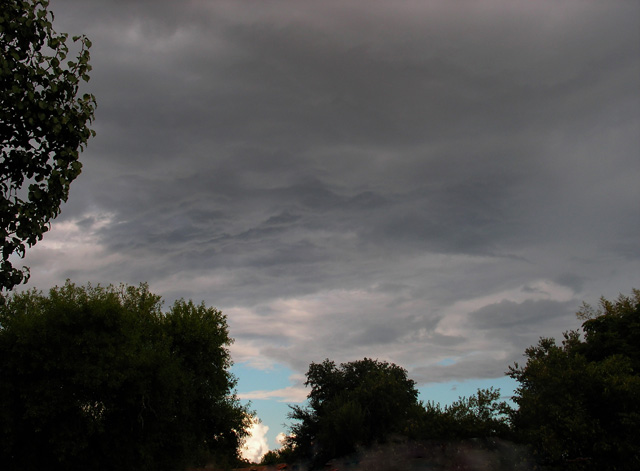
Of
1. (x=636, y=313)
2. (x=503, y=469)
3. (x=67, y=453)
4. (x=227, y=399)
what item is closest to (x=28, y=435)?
(x=67, y=453)

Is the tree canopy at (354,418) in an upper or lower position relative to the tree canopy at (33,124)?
lower

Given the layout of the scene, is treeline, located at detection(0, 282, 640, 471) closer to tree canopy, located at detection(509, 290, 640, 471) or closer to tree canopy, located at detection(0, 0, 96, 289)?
tree canopy, located at detection(509, 290, 640, 471)

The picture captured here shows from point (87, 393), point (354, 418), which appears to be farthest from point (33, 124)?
point (354, 418)

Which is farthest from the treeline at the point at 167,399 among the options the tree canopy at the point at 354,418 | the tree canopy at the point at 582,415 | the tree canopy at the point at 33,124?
the tree canopy at the point at 33,124

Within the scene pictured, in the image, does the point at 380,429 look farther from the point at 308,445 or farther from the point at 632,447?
the point at 632,447

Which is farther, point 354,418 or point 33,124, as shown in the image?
point 354,418

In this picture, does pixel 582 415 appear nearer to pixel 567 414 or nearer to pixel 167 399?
pixel 567 414

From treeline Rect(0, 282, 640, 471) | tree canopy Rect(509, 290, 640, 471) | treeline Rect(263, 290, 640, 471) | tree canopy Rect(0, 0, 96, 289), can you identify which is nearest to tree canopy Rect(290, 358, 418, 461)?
treeline Rect(263, 290, 640, 471)

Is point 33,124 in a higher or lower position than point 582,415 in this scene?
higher

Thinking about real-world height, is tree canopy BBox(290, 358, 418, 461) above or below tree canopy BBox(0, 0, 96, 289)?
below

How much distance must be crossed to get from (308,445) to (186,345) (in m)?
28.0

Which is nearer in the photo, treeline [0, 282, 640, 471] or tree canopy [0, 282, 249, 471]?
treeline [0, 282, 640, 471]

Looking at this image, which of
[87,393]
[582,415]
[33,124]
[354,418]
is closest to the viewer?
[33,124]

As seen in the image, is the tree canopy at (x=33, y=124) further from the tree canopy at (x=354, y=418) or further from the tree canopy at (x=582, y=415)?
the tree canopy at (x=354, y=418)
